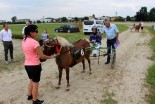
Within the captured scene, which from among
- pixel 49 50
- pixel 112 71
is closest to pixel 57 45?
pixel 49 50

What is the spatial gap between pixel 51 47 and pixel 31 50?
875mm

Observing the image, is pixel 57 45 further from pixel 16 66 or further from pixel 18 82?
pixel 16 66

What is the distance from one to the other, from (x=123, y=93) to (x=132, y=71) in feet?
9.54

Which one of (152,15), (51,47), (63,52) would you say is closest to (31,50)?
(51,47)

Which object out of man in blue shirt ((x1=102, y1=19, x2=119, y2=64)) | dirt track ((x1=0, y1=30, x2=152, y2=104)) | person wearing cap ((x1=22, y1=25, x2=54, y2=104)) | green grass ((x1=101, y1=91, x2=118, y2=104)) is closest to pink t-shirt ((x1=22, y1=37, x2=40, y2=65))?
person wearing cap ((x1=22, y1=25, x2=54, y2=104))

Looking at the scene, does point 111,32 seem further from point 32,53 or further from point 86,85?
point 32,53

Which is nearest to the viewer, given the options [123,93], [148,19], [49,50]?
[49,50]

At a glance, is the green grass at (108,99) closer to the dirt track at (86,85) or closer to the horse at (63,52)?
the dirt track at (86,85)

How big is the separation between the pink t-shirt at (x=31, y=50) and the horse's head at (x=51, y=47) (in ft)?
2.14

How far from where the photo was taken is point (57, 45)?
276 inches

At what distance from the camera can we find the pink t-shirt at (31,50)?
5980 millimetres

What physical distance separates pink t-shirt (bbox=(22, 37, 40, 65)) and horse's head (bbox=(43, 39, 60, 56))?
0.65 metres

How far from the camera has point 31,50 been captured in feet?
19.8

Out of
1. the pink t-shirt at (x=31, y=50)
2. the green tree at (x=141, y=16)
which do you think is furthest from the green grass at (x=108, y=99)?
the green tree at (x=141, y=16)
